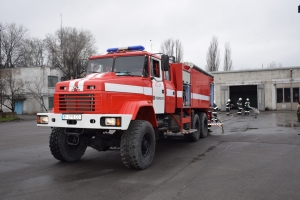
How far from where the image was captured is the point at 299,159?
7637mm

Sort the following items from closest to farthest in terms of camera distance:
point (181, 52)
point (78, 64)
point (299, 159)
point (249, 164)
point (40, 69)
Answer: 1. point (249, 164)
2. point (299, 159)
3. point (78, 64)
4. point (40, 69)
5. point (181, 52)

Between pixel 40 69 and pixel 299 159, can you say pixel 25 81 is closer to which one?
pixel 40 69

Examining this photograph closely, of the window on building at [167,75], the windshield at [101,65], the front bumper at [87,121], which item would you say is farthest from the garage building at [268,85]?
the front bumper at [87,121]

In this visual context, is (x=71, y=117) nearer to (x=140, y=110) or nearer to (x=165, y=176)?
(x=140, y=110)

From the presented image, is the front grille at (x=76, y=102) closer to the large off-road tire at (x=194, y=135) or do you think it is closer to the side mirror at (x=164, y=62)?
the side mirror at (x=164, y=62)

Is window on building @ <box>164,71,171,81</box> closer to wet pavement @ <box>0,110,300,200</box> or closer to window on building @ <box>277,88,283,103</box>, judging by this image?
wet pavement @ <box>0,110,300,200</box>

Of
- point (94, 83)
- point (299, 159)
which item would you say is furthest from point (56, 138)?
point (299, 159)

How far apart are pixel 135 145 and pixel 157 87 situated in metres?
2.25

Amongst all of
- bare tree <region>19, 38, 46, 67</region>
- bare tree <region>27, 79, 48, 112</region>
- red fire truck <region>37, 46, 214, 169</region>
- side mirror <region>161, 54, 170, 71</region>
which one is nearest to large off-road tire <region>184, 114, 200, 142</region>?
red fire truck <region>37, 46, 214, 169</region>

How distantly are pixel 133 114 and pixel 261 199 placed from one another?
309cm

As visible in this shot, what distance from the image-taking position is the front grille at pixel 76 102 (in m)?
6.48

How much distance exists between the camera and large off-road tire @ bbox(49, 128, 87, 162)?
734 cm

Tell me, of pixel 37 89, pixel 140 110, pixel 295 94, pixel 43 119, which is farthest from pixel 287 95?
pixel 43 119

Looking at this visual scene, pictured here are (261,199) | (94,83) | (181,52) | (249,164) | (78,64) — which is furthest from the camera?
(181,52)
